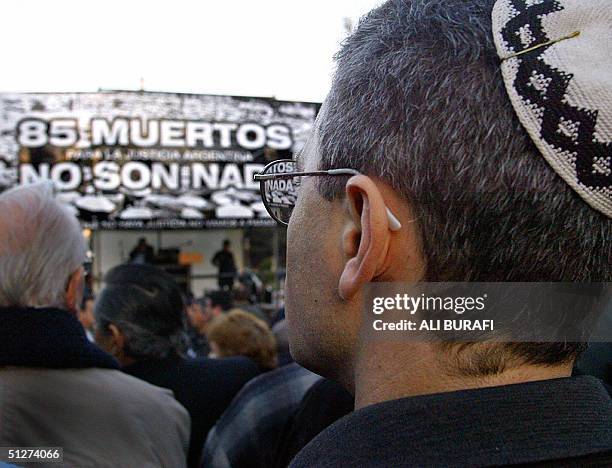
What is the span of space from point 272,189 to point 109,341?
1714 millimetres

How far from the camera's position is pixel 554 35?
771 millimetres

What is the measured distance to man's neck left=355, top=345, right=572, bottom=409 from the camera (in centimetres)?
79

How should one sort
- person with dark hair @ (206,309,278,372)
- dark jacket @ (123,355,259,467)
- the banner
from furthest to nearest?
the banner → person with dark hair @ (206,309,278,372) → dark jacket @ (123,355,259,467)

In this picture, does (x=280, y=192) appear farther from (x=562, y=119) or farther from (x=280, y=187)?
(x=562, y=119)

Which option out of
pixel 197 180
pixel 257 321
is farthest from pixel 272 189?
pixel 197 180

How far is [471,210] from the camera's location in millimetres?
778

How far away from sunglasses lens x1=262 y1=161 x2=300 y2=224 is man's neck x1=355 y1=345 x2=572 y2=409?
13.5 inches

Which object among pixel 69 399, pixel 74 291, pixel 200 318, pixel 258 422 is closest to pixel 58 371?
pixel 69 399

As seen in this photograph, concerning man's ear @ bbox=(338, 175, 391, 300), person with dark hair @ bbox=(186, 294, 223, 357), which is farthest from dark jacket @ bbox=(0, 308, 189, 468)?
person with dark hair @ bbox=(186, 294, 223, 357)

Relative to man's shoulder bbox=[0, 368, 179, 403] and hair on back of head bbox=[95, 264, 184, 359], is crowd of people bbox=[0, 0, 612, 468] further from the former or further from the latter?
hair on back of head bbox=[95, 264, 184, 359]

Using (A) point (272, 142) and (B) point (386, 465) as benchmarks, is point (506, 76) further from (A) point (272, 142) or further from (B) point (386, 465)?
(A) point (272, 142)

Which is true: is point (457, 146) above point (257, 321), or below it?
above

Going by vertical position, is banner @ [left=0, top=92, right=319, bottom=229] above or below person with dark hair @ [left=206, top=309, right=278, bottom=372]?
above

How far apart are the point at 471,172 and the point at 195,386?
200 centimetres
